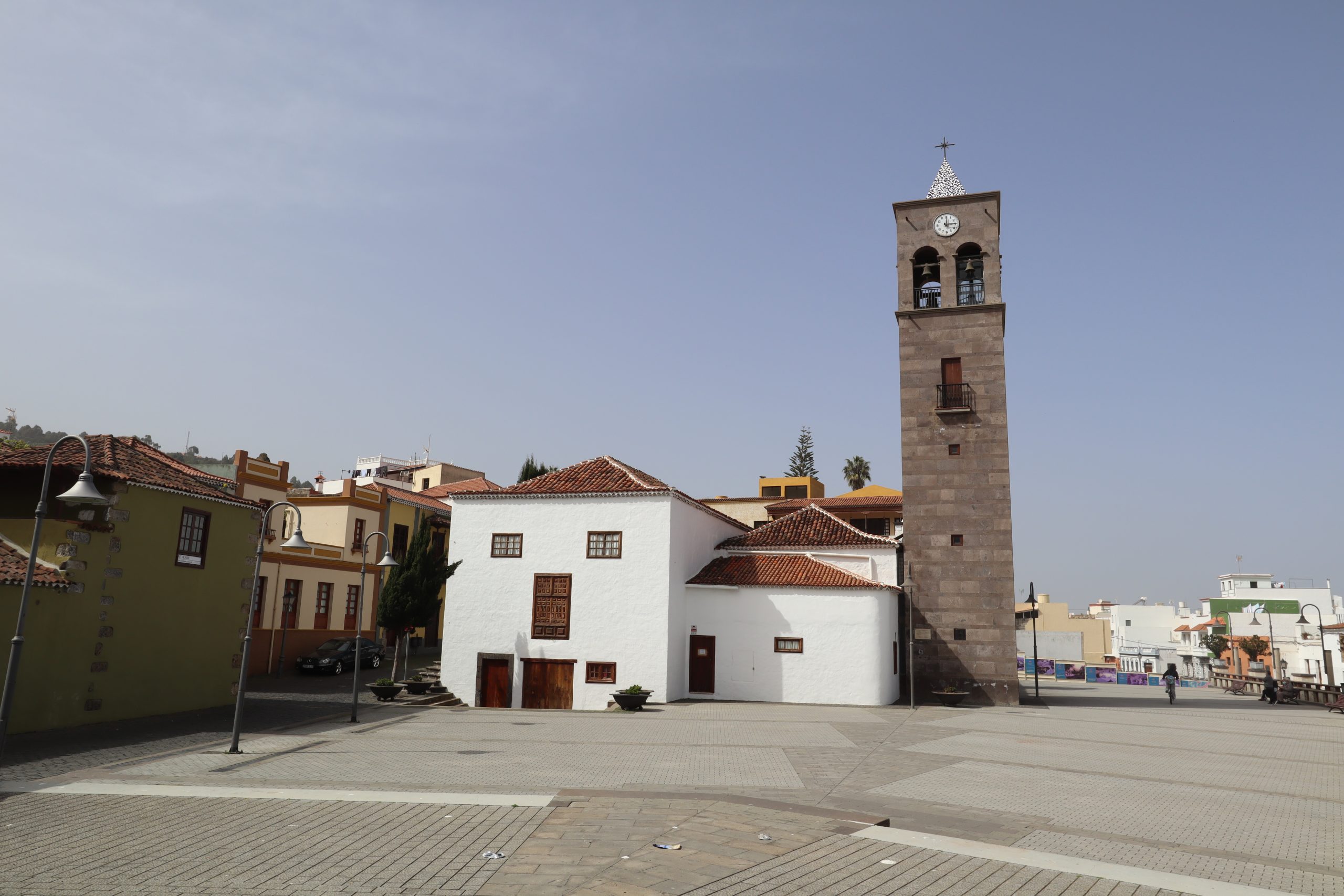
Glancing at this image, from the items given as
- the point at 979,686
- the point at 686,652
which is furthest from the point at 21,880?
the point at 979,686

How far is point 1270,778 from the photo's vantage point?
51.0ft

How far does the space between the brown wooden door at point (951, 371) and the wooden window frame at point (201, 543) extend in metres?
25.4

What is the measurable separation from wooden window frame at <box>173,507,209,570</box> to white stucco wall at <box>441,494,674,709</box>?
9.14 metres

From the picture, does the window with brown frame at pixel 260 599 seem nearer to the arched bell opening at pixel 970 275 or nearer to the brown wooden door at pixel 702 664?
the brown wooden door at pixel 702 664

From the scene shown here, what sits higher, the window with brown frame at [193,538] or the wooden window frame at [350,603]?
the window with brown frame at [193,538]

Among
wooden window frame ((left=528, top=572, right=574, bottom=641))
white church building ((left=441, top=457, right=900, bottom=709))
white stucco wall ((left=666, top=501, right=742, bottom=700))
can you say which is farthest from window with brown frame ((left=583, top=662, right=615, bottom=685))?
white stucco wall ((left=666, top=501, right=742, bottom=700))

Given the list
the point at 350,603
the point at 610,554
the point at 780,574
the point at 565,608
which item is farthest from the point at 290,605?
the point at 780,574

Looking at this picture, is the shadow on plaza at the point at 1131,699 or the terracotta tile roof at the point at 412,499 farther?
the terracotta tile roof at the point at 412,499

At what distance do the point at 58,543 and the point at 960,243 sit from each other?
100 ft

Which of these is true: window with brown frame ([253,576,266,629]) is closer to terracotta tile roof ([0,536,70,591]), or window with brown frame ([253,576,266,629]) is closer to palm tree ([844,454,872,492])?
terracotta tile roof ([0,536,70,591])

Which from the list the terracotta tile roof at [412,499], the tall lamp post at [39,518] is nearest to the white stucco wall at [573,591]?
the terracotta tile roof at [412,499]

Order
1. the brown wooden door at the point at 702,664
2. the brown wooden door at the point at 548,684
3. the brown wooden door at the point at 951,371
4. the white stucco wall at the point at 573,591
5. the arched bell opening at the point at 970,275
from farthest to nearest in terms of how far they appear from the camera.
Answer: the arched bell opening at the point at 970,275
the brown wooden door at the point at 951,371
the brown wooden door at the point at 702,664
the brown wooden door at the point at 548,684
the white stucco wall at the point at 573,591

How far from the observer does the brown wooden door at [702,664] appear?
99.3 ft

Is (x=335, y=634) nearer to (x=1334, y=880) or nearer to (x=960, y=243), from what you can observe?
(x=960, y=243)
